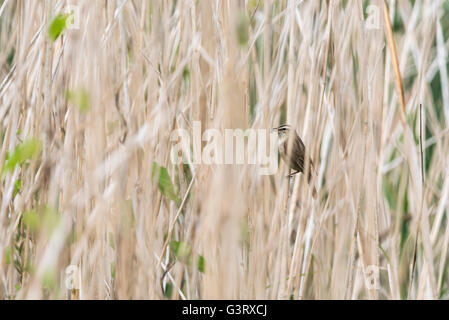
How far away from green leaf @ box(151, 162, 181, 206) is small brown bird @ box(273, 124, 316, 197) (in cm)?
16

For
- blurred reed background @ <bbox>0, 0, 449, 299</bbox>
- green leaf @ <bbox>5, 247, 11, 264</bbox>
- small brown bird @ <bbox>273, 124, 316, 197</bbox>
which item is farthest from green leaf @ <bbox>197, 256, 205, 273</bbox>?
green leaf @ <bbox>5, 247, 11, 264</bbox>

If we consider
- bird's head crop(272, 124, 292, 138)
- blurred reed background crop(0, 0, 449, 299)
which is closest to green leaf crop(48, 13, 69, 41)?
blurred reed background crop(0, 0, 449, 299)

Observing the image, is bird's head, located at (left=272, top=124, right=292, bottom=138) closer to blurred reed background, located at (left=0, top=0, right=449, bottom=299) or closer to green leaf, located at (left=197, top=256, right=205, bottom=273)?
blurred reed background, located at (left=0, top=0, right=449, bottom=299)

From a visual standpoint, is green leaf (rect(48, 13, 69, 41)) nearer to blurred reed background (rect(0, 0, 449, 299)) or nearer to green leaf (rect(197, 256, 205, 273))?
blurred reed background (rect(0, 0, 449, 299))

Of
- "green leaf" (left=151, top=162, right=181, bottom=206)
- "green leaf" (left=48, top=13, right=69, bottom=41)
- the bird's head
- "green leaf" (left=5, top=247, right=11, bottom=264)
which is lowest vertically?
"green leaf" (left=5, top=247, right=11, bottom=264)

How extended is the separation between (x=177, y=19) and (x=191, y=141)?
0.21 meters

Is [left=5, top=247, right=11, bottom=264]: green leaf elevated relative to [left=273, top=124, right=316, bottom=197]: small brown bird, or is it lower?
lower

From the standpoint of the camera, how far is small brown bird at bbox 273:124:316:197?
75cm

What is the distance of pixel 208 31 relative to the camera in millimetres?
644

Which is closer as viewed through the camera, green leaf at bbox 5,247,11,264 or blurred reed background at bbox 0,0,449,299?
blurred reed background at bbox 0,0,449,299

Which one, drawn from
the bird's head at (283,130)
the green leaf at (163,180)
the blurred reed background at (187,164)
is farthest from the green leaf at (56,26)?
the bird's head at (283,130)

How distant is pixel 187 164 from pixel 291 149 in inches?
6.6

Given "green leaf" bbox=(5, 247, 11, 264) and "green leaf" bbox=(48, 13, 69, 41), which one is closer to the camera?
"green leaf" bbox=(48, 13, 69, 41)

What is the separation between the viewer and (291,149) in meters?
0.74
